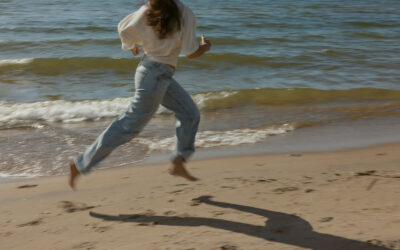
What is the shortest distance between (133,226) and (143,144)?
2387 millimetres

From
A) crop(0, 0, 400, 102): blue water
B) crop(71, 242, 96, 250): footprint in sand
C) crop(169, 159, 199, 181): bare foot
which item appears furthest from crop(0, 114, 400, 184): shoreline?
crop(0, 0, 400, 102): blue water

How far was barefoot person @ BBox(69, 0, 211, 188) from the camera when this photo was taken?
11.2 feet

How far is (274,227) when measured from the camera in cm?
329

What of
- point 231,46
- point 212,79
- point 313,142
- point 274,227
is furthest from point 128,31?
point 231,46

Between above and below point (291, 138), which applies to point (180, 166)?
above

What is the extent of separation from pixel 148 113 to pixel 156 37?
518 millimetres

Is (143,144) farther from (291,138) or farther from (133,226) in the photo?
(133,226)

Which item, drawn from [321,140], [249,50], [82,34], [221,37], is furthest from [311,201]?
[82,34]

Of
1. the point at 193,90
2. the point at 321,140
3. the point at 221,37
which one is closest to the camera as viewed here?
the point at 321,140

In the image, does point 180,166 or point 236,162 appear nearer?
point 180,166

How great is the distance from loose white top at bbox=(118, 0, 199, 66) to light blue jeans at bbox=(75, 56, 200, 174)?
8 centimetres

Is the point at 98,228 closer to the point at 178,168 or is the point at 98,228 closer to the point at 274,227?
the point at 178,168

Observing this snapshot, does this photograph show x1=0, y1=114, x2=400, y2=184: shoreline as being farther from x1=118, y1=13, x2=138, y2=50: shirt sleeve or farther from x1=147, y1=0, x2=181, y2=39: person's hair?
x1=147, y1=0, x2=181, y2=39: person's hair

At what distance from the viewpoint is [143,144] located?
574 cm
